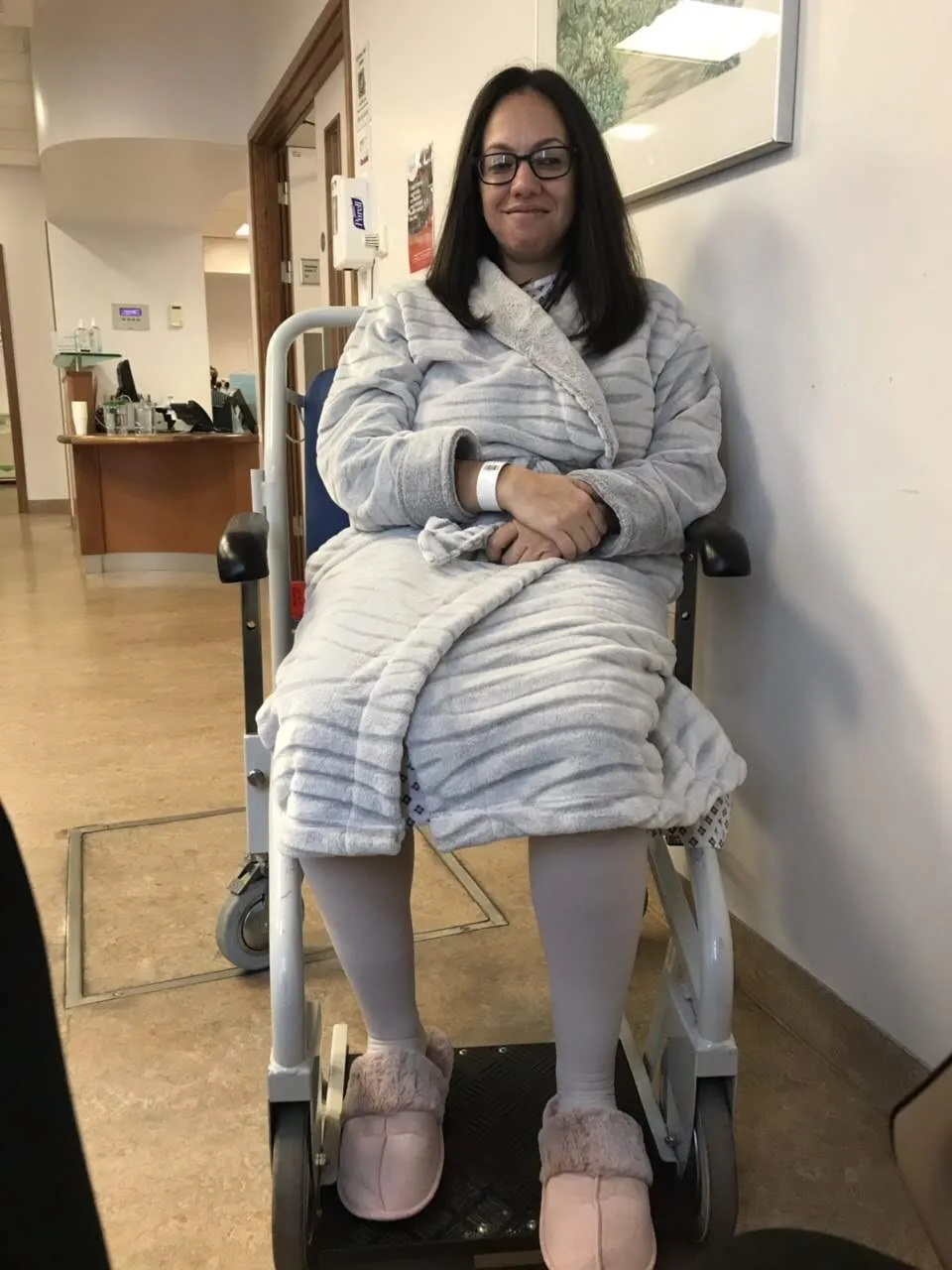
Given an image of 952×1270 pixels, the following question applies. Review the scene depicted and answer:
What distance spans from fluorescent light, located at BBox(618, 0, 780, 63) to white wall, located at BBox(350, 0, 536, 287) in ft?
1.45

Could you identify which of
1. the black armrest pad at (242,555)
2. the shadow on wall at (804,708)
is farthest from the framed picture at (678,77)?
the black armrest pad at (242,555)

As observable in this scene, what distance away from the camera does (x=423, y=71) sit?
2.22 metres

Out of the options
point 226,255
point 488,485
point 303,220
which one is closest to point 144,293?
point 303,220

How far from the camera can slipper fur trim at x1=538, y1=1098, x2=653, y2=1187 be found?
872 millimetres

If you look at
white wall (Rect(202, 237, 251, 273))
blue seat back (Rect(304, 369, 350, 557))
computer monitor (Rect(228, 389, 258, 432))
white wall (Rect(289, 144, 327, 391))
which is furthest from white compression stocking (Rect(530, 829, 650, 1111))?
white wall (Rect(202, 237, 251, 273))

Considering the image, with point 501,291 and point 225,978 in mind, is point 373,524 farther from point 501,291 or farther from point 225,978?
point 225,978

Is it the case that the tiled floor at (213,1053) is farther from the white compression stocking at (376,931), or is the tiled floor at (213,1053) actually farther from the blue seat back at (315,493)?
the blue seat back at (315,493)

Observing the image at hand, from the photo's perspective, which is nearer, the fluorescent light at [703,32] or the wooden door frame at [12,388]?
the fluorescent light at [703,32]

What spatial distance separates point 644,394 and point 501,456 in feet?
0.64

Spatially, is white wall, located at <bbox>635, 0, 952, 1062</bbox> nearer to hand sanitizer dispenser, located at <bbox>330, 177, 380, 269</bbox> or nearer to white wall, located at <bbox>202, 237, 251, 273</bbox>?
hand sanitizer dispenser, located at <bbox>330, 177, 380, 269</bbox>

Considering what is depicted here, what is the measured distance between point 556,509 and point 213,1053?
0.80 meters

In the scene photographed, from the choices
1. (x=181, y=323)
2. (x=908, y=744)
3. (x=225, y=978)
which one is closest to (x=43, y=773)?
(x=225, y=978)

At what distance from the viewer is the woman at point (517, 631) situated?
860 mm

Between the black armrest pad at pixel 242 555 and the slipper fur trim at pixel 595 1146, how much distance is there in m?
0.65
